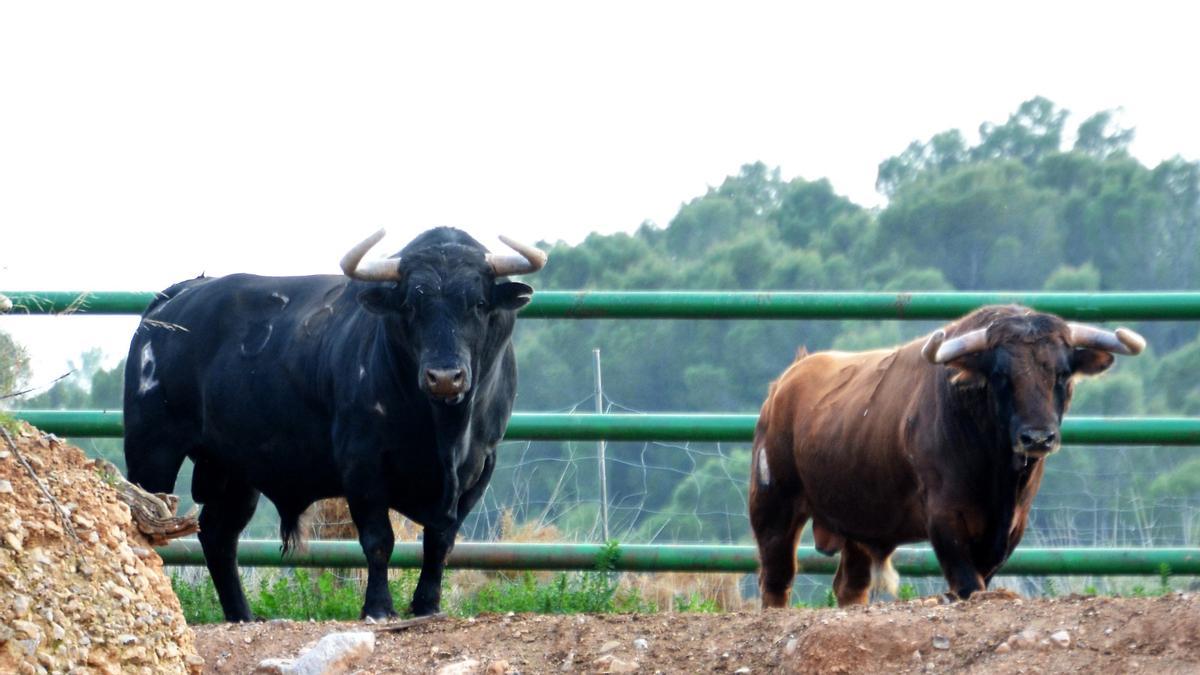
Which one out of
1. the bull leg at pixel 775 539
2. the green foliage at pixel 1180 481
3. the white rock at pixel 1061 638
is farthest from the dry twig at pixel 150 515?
the green foliage at pixel 1180 481

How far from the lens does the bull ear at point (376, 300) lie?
6.08 meters

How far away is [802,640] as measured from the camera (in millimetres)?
4133

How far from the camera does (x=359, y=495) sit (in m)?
6.14

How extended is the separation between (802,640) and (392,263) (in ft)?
8.77

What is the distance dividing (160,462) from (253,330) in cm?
73

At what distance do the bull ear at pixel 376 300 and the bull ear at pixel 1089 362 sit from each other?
2.80 meters

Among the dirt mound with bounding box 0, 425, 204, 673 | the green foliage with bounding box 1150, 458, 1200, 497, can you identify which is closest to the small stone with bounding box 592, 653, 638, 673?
the dirt mound with bounding box 0, 425, 204, 673

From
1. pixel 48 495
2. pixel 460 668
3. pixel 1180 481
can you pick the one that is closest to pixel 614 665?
pixel 460 668

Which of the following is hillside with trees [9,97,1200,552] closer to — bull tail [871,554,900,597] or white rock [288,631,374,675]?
bull tail [871,554,900,597]

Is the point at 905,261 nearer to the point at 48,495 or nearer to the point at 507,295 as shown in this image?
the point at 507,295

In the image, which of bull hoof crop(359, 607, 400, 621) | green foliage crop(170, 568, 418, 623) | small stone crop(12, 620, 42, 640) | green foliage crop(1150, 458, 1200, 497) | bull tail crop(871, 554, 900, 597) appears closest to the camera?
small stone crop(12, 620, 42, 640)

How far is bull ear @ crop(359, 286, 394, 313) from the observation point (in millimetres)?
6078

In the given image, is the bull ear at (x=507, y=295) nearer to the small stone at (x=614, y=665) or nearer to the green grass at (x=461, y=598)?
the green grass at (x=461, y=598)

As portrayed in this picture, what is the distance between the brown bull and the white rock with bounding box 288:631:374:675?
2.47m
